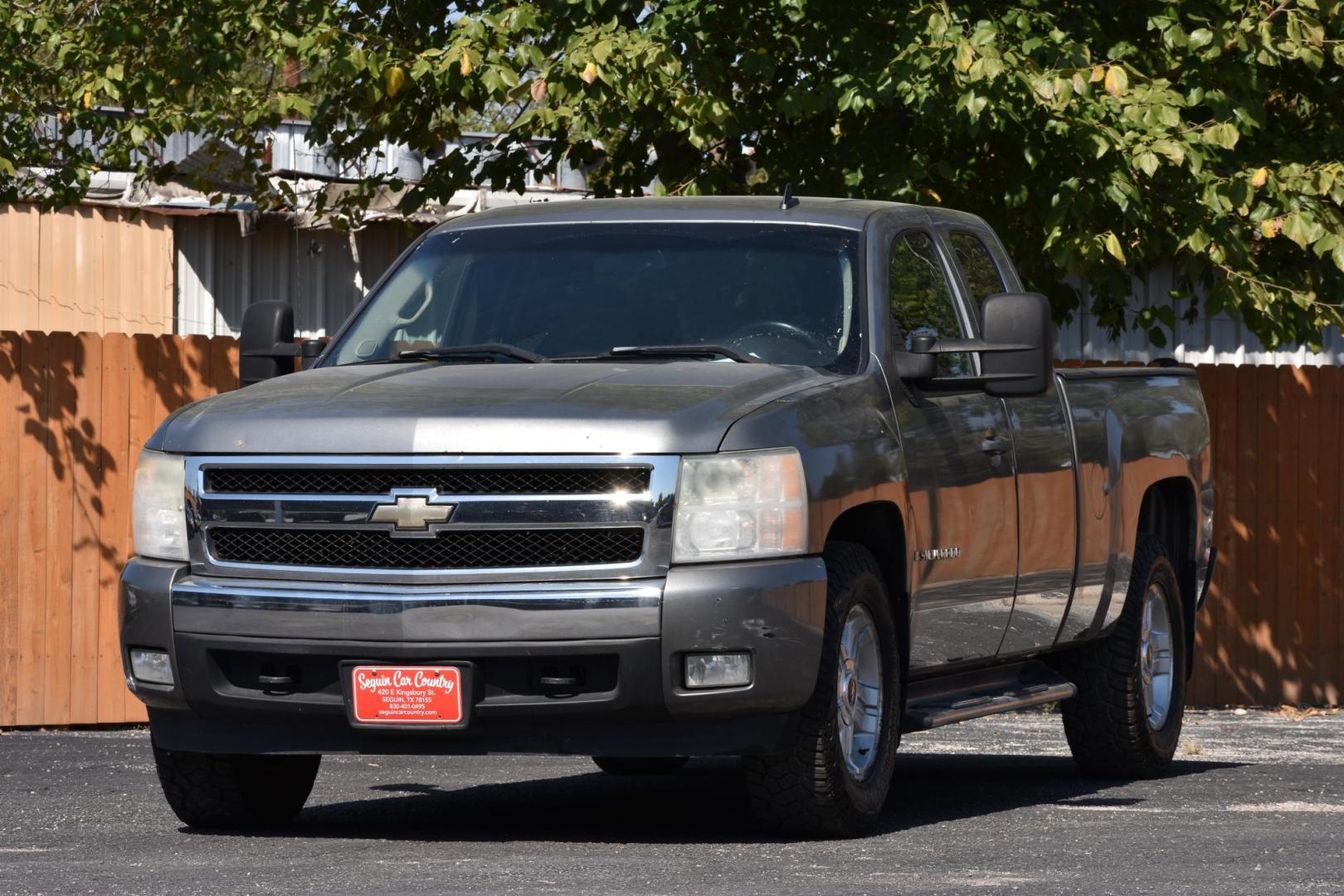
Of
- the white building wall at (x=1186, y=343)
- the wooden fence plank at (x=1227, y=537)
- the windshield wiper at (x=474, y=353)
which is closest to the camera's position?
the windshield wiper at (x=474, y=353)

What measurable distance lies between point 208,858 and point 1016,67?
19.9 ft

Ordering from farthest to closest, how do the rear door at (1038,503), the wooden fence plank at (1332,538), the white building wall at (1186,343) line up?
1. the white building wall at (1186,343)
2. the wooden fence plank at (1332,538)
3. the rear door at (1038,503)

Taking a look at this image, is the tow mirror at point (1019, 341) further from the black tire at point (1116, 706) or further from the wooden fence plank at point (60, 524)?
the wooden fence plank at point (60, 524)

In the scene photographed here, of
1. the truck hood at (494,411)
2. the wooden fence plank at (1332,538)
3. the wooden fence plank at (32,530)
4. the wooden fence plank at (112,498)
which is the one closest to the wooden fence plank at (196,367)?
the wooden fence plank at (112,498)

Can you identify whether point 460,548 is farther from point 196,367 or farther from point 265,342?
point 196,367

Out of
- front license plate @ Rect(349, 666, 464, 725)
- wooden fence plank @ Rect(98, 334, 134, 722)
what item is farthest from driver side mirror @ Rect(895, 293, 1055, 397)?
wooden fence plank @ Rect(98, 334, 134, 722)

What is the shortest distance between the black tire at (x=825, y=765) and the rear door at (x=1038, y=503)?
4.95 feet

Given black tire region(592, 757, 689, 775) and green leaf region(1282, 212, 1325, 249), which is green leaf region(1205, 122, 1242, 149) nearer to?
green leaf region(1282, 212, 1325, 249)

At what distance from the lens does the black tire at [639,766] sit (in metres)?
9.96

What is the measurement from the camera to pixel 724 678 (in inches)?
267

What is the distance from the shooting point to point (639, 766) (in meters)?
10.0

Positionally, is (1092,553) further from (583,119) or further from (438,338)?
(583,119)

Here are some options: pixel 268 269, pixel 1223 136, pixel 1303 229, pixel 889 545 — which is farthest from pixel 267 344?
pixel 268 269

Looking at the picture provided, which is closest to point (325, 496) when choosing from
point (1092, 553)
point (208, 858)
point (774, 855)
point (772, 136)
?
point (208, 858)
